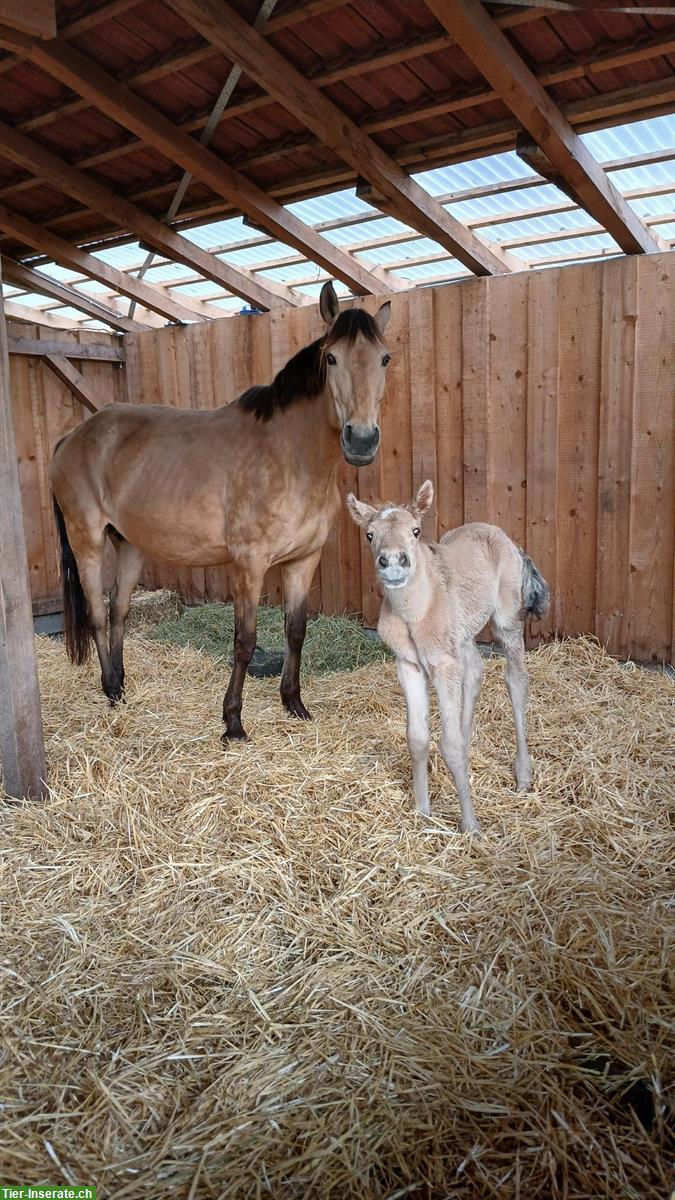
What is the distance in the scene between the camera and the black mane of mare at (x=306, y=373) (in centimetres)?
357

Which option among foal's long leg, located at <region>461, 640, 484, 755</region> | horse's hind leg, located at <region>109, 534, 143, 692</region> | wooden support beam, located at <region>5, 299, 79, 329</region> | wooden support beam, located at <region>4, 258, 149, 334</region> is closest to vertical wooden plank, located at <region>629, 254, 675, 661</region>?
foal's long leg, located at <region>461, 640, 484, 755</region>

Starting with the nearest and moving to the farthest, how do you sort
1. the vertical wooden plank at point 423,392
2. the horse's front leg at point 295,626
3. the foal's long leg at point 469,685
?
1. the foal's long leg at point 469,685
2. the horse's front leg at point 295,626
3. the vertical wooden plank at point 423,392

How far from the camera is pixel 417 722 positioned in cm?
295

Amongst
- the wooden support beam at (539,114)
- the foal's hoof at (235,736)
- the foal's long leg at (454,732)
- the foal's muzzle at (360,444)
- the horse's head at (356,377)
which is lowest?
the foal's hoof at (235,736)

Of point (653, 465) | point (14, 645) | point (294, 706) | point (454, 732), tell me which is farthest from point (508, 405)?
point (14, 645)

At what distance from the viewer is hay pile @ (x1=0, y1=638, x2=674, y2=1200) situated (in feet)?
5.08

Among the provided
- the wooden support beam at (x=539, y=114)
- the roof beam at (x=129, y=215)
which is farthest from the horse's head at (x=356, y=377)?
the roof beam at (x=129, y=215)

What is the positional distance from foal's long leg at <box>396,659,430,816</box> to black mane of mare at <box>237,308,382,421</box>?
66.2 inches

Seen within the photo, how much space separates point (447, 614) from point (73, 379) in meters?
5.50

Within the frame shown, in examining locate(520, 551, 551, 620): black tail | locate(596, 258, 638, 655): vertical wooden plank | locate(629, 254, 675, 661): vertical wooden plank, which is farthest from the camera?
locate(596, 258, 638, 655): vertical wooden plank

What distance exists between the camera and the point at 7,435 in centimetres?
292

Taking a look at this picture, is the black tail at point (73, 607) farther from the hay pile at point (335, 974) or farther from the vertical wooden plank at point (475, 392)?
the vertical wooden plank at point (475, 392)

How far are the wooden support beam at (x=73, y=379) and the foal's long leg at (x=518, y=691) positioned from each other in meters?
5.16

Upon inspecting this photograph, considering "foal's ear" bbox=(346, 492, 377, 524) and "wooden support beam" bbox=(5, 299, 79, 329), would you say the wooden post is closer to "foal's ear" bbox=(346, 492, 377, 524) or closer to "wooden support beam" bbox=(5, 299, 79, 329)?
"foal's ear" bbox=(346, 492, 377, 524)
